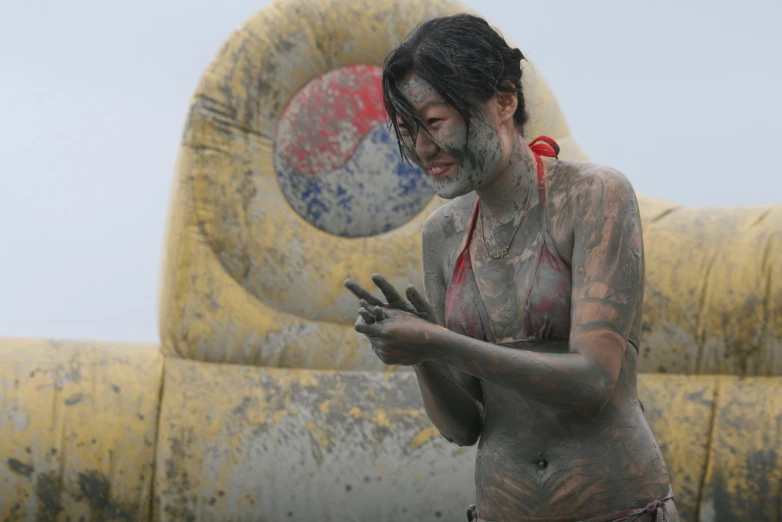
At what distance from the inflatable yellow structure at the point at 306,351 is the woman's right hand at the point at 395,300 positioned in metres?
1.65

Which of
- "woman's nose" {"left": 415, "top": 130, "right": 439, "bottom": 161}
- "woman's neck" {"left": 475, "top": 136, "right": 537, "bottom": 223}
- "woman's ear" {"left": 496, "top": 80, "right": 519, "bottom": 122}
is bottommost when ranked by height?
"woman's neck" {"left": 475, "top": 136, "right": 537, "bottom": 223}

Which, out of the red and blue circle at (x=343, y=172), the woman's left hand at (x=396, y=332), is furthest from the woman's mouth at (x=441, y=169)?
the red and blue circle at (x=343, y=172)

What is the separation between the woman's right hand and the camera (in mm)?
1300

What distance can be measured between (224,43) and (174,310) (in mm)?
819

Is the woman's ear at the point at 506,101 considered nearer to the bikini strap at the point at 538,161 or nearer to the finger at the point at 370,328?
the bikini strap at the point at 538,161

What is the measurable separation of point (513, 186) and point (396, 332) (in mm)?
294

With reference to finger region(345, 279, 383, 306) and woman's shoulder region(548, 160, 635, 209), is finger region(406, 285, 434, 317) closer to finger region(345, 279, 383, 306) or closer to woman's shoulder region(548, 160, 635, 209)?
finger region(345, 279, 383, 306)

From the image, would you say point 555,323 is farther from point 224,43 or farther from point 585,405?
point 224,43

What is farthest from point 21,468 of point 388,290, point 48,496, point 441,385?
point 388,290

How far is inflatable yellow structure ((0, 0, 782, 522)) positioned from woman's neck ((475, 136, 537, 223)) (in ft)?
5.28

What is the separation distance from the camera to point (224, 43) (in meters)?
3.21

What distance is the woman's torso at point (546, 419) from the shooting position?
4.41ft

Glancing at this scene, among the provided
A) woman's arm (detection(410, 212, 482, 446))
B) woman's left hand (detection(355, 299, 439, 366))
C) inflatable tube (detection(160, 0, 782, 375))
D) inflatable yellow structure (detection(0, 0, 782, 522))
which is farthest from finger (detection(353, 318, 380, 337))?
inflatable tube (detection(160, 0, 782, 375))

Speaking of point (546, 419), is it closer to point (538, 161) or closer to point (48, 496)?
point (538, 161)
